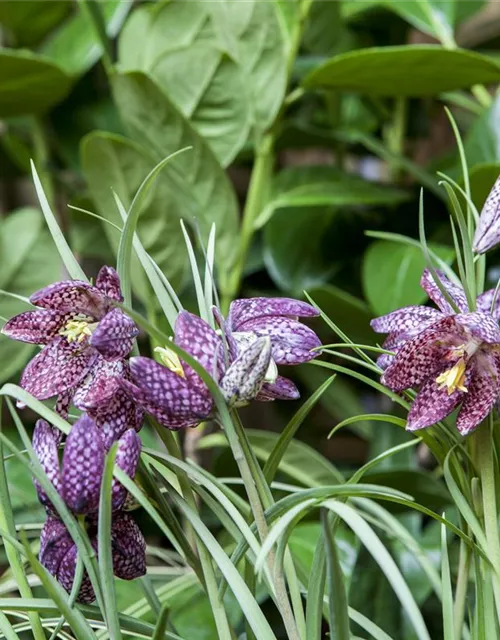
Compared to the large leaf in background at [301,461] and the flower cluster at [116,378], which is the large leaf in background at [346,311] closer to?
the large leaf in background at [301,461]

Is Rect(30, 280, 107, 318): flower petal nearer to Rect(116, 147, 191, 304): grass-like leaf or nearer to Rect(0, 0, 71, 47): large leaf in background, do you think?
Rect(116, 147, 191, 304): grass-like leaf

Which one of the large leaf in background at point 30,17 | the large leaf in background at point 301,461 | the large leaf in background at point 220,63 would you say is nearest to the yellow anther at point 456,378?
the large leaf in background at point 301,461

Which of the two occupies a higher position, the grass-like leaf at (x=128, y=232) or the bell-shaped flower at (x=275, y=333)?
the grass-like leaf at (x=128, y=232)

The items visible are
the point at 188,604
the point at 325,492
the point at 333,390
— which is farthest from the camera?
the point at 333,390

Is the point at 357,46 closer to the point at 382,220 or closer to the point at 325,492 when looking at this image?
the point at 382,220

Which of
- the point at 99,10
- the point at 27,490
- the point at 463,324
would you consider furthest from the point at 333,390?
the point at 463,324

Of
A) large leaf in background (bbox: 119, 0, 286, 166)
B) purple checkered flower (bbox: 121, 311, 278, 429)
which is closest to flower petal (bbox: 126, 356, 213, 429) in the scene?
purple checkered flower (bbox: 121, 311, 278, 429)
